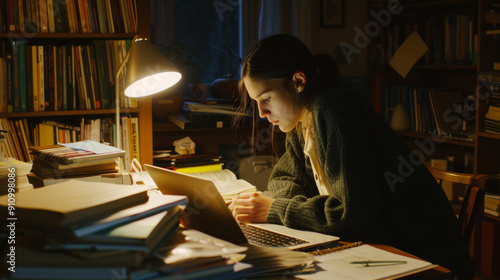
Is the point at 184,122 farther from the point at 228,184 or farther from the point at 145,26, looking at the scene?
the point at 228,184

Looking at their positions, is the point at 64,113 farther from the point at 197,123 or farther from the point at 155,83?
the point at 197,123

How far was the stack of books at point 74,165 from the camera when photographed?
1566 mm

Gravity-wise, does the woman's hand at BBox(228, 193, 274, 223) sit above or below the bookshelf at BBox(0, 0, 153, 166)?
below

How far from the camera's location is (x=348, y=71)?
3309mm

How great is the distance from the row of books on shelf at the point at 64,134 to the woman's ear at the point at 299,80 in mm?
1027

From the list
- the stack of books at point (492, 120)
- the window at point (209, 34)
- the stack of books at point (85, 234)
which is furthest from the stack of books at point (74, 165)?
the stack of books at point (492, 120)

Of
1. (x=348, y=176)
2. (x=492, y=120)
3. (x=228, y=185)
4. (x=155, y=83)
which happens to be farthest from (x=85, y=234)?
(x=492, y=120)

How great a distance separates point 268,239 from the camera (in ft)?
3.93

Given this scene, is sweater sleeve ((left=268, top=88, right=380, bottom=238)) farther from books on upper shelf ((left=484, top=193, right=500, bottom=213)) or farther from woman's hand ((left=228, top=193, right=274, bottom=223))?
books on upper shelf ((left=484, top=193, right=500, bottom=213))

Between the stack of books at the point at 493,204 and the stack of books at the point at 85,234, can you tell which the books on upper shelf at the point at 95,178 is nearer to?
the stack of books at the point at 85,234

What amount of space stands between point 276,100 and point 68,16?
1148 mm

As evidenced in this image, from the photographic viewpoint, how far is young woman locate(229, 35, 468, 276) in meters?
1.23

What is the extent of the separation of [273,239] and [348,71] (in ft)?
7.53

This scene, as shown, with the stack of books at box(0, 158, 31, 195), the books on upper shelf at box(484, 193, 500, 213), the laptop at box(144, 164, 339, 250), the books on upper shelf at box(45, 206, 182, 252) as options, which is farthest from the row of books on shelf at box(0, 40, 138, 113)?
the books on upper shelf at box(484, 193, 500, 213)
